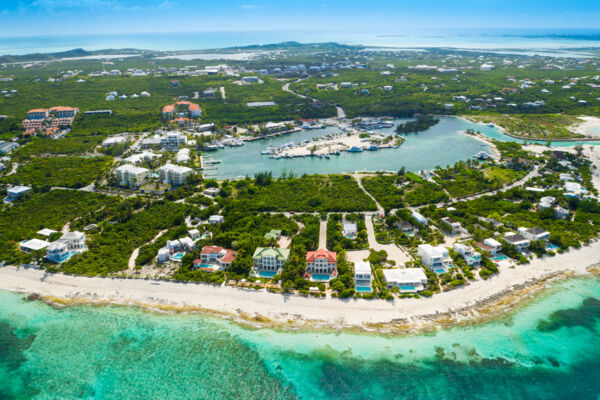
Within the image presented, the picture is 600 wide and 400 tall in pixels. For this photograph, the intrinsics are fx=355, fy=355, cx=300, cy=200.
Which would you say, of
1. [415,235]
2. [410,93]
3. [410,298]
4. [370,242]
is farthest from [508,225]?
[410,93]

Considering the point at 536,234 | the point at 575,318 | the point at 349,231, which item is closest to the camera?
the point at 575,318

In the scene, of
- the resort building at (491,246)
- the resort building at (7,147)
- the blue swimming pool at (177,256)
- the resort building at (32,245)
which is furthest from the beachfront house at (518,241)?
the resort building at (7,147)

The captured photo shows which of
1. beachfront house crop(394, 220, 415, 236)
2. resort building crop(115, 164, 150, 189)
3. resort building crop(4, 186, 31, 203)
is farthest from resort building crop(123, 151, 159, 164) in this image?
beachfront house crop(394, 220, 415, 236)

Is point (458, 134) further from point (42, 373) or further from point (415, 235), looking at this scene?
point (42, 373)

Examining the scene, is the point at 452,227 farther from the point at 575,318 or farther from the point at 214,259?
the point at 214,259

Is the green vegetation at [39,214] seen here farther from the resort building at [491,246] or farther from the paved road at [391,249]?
the resort building at [491,246]

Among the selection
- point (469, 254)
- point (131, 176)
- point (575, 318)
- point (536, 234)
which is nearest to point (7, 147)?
point (131, 176)
